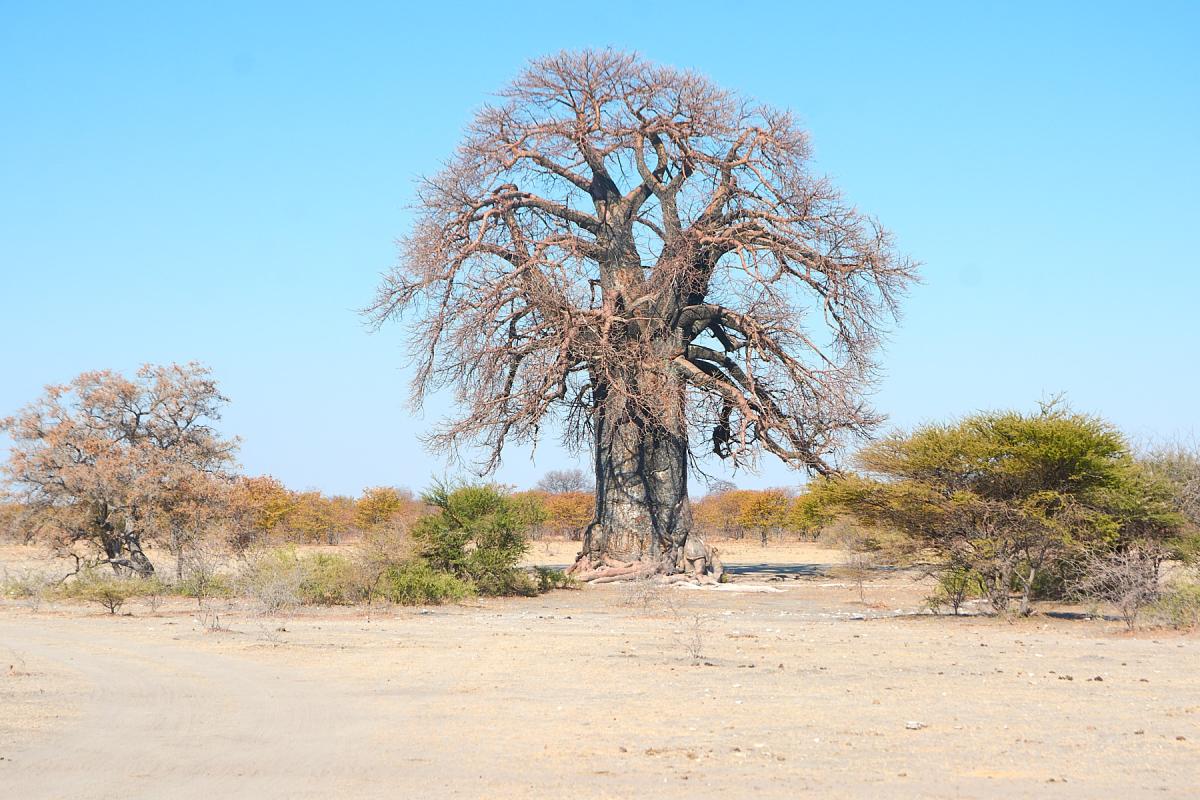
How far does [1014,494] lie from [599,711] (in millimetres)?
9107

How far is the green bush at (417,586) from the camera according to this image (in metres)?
20.0

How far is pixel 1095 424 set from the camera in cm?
1605

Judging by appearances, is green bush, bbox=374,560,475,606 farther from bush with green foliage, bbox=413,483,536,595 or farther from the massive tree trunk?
the massive tree trunk

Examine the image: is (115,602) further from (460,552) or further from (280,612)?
(460,552)

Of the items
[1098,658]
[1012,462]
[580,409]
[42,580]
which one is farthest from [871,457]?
[42,580]

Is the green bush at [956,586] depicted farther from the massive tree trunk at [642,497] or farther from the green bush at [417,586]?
the green bush at [417,586]

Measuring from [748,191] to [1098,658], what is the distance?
49.0 feet

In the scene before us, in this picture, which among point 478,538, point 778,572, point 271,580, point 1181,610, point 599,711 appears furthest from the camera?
point 778,572

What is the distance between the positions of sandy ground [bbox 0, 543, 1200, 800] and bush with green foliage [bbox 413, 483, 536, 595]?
6.27 m

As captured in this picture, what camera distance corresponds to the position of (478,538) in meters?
22.5

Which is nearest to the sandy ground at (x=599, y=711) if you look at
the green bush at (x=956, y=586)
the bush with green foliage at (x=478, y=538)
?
the green bush at (x=956, y=586)

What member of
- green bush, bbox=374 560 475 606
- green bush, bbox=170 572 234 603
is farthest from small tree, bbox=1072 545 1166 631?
green bush, bbox=170 572 234 603

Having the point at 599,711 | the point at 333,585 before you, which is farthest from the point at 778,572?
the point at 599,711

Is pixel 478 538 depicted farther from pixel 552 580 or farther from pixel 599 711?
pixel 599 711
